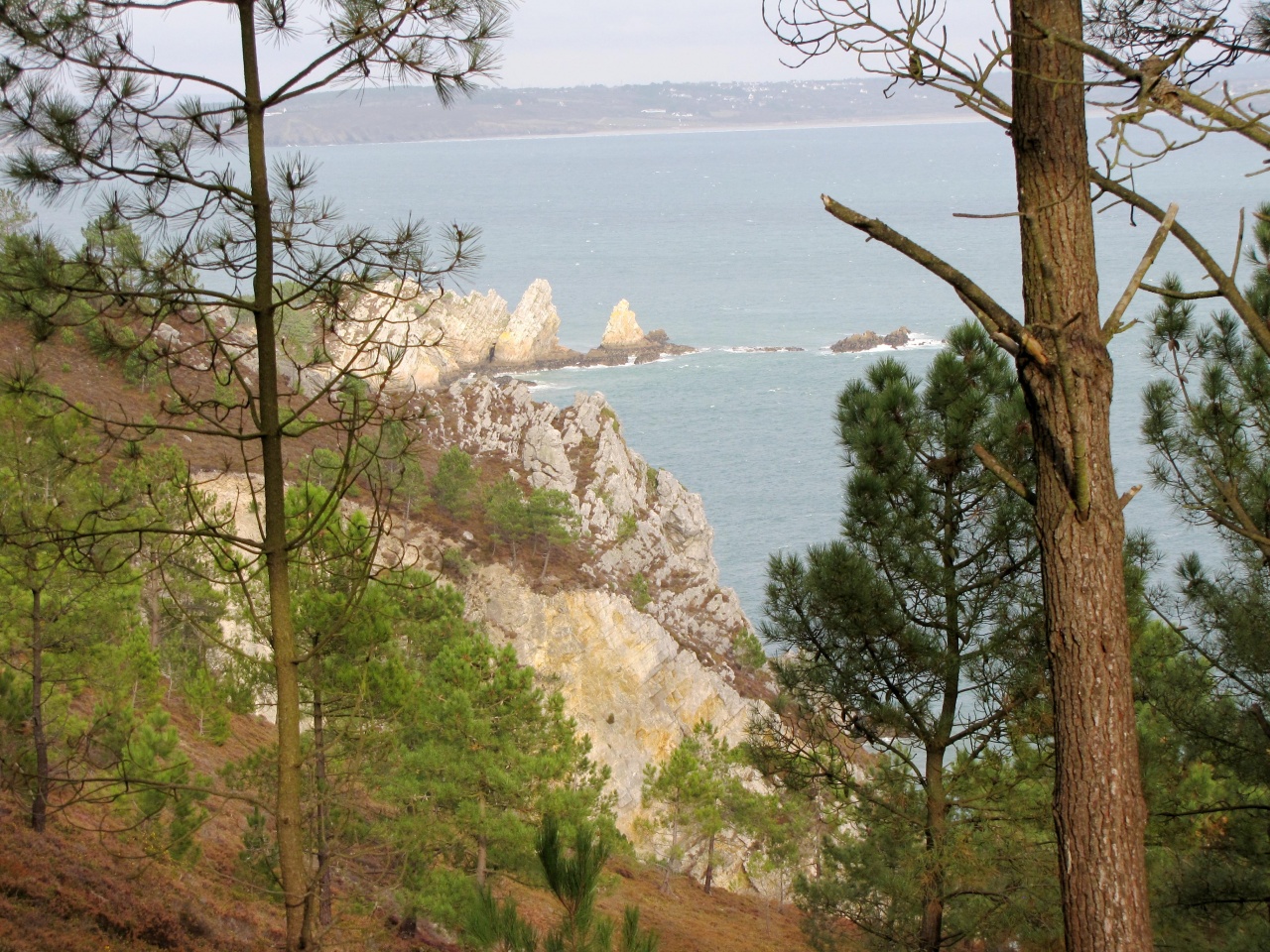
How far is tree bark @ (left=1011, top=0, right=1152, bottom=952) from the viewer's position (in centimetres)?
362

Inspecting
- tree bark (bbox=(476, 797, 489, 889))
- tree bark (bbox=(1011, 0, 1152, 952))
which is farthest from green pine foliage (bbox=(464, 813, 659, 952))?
tree bark (bbox=(476, 797, 489, 889))

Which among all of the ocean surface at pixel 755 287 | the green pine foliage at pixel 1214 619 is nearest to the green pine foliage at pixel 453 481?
the ocean surface at pixel 755 287

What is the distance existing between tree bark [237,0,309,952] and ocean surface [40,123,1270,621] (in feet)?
1.60

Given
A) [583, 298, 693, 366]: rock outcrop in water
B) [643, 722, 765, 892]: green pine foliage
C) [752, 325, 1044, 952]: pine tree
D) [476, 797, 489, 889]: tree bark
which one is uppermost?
[583, 298, 693, 366]: rock outcrop in water

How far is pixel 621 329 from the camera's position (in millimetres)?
74812

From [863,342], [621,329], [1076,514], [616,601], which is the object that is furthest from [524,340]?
[1076,514]

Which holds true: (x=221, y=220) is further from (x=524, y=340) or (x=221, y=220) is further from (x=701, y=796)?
(x=524, y=340)

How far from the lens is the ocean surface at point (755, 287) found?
152 ft

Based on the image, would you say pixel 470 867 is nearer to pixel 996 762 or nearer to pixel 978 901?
pixel 978 901

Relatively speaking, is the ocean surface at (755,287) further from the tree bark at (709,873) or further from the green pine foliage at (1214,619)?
the tree bark at (709,873)

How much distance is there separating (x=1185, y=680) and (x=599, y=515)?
26.5 metres

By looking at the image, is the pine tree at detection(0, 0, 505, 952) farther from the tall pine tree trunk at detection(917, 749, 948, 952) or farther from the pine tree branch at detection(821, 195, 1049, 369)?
the tall pine tree trunk at detection(917, 749, 948, 952)

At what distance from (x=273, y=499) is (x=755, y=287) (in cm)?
9249

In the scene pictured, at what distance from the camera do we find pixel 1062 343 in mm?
3617
